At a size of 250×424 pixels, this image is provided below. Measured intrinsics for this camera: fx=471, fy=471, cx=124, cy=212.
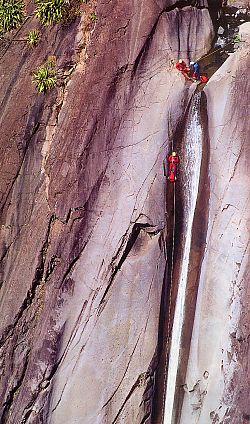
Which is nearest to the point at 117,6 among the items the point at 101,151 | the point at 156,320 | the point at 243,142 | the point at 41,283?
the point at 101,151

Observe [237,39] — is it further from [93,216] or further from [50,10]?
[93,216]

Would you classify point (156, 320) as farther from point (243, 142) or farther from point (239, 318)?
point (243, 142)

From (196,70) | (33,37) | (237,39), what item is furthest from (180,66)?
→ (33,37)

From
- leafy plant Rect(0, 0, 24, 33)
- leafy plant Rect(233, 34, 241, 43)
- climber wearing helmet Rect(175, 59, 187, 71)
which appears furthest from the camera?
leafy plant Rect(233, 34, 241, 43)

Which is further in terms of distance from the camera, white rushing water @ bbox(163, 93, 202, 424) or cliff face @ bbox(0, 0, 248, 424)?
white rushing water @ bbox(163, 93, 202, 424)

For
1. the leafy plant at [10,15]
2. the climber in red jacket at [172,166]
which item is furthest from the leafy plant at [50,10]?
the climber in red jacket at [172,166]

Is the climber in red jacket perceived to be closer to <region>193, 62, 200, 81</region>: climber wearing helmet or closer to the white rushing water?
the white rushing water

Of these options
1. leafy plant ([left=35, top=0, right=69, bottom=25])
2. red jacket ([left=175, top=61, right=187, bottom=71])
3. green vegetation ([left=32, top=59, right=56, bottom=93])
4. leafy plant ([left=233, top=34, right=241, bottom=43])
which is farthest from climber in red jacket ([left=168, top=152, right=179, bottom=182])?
leafy plant ([left=35, top=0, right=69, bottom=25])
